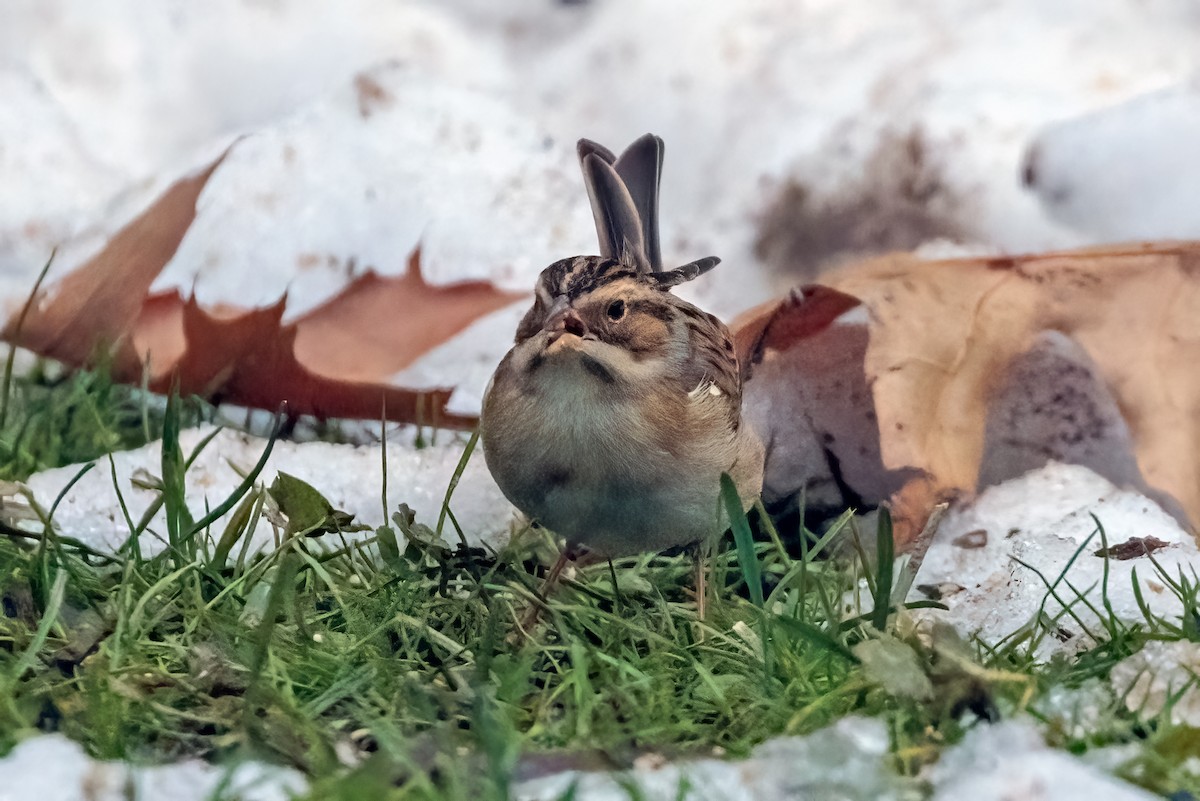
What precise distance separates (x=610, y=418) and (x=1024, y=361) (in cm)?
117

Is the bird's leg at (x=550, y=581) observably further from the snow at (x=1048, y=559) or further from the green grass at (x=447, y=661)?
the snow at (x=1048, y=559)

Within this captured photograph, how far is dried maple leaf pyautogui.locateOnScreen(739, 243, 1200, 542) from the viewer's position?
2613 mm

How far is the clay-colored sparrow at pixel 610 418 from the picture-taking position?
76.7 inches

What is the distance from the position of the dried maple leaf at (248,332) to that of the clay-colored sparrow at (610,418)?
81 centimetres

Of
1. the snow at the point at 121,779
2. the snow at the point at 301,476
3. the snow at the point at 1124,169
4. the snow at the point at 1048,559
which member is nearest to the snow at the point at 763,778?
the snow at the point at 121,779

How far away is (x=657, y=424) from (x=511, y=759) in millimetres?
690

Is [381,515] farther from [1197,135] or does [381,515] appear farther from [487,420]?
[1197,135]

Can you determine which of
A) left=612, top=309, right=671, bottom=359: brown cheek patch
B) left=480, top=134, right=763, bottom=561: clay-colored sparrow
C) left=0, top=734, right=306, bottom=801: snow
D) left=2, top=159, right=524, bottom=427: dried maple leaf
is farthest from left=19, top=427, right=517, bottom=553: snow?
left=0, top=734, right=306, bottom=801: snow

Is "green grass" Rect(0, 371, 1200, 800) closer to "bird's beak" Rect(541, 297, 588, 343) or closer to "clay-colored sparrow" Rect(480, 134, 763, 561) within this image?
"clay-colored sparrow" Rect(480, 134, 763, 561)

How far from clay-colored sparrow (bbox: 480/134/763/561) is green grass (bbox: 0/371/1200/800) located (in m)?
0.14

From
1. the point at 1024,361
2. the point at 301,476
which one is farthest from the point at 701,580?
the point at 1024,361

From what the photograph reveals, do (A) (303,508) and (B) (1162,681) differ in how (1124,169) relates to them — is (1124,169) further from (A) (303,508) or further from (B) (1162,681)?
(A) (303,508)

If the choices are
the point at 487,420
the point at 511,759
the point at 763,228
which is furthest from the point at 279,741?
the point at 763,228

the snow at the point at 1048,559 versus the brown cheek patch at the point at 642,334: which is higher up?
the brown cheek patch at the point at 642,334
